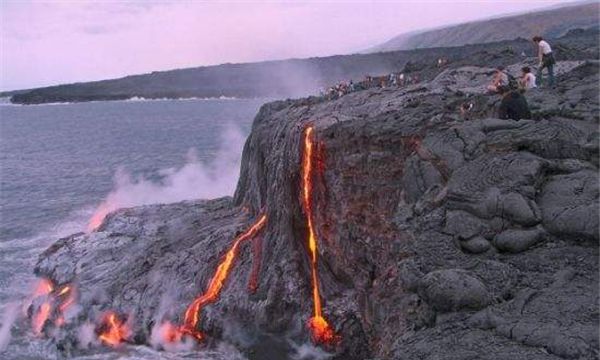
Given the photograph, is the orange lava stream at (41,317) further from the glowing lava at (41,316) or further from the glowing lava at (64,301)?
the glowing lava at (64,301)

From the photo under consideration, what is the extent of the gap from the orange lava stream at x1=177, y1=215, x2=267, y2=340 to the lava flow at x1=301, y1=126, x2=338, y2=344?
285cm

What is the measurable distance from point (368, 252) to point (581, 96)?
7.07 m

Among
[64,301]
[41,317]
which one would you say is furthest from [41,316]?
[64,301]

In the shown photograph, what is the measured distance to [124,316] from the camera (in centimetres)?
2486

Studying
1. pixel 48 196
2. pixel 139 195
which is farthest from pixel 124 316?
pixel 48 196

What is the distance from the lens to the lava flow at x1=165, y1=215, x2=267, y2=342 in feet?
76.9

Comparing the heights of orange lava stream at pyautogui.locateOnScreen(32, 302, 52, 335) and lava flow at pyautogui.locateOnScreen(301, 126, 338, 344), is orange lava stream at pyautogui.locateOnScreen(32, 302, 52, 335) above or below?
below

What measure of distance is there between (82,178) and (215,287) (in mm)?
43727

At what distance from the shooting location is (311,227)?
23078mm

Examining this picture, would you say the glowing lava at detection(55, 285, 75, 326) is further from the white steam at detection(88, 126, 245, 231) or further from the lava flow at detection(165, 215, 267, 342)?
the white steam at detection(88, 126, 245, 231)

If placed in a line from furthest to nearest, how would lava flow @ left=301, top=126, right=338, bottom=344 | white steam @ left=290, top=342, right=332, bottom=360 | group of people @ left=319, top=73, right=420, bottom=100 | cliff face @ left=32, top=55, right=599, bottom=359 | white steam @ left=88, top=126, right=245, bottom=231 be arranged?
white steam @ left=88, top=126, right=245, bottom=231 < group of people @ left=319, top=73, right=420, bottom=100 < lava flow @ left=301, top=126, right=338, bottom=344 < white steam @ left=290, top=342, right=332, bottom=360 < cliff face @ left=32, top=55, right=599, bottom=359

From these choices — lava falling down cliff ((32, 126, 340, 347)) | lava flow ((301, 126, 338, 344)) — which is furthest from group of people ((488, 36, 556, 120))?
lava falling down cliff ((32, 126, 340, 347))

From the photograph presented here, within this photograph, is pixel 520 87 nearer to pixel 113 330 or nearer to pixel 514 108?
pixel 514 108

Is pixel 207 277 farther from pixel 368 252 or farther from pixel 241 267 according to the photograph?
pixel 368 252
